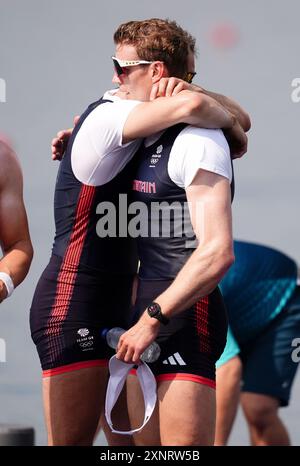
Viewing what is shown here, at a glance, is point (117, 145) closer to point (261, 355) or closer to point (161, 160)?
point (161, 160)

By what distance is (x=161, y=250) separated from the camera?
155 inches

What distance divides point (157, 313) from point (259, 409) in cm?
274

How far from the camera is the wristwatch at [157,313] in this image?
3.72m

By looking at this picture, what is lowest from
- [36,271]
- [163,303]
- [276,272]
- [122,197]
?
[36,271]

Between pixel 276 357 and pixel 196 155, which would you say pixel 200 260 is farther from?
pixel 276 357

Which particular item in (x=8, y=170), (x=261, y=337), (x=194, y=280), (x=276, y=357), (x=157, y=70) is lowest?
(x=276, y=357)

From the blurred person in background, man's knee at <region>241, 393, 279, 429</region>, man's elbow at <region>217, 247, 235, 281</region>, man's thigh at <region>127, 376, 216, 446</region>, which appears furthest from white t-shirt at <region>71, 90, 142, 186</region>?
man's knee at <region>241, 393, 279, 429</region>

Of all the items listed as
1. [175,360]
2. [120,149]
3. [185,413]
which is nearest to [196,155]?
[120,149]

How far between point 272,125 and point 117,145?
6.17 m

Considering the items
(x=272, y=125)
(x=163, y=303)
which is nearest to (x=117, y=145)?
(x=163, y=303)

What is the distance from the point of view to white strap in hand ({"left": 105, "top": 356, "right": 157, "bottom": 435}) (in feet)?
12.7

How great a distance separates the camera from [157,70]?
411cm

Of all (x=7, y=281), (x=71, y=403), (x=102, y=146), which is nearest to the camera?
(x=102, y=146)

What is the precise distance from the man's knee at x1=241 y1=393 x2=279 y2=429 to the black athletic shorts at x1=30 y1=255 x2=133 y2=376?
90.9 inches
